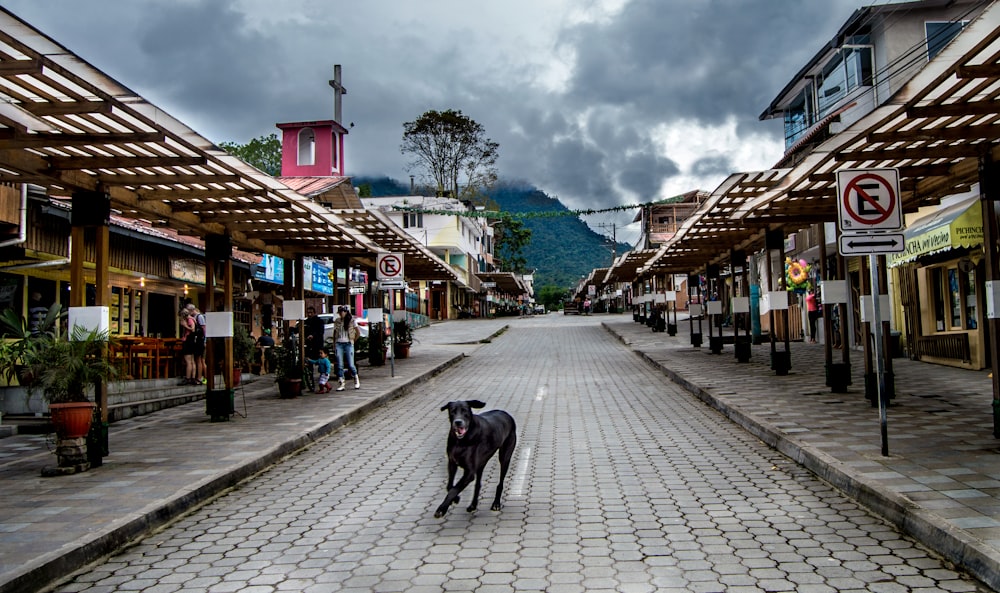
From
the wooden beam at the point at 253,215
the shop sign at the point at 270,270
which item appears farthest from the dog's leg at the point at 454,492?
the shop sign at the point at 270,270

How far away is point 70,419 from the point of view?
7367 mm

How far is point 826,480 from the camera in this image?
6.80m

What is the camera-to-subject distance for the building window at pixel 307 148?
37.3 meters

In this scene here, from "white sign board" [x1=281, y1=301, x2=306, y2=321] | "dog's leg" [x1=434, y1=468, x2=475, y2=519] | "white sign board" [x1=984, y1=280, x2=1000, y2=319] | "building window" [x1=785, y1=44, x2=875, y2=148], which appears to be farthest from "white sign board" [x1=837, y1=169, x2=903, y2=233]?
"building window" [x1=785, y1=44, x2=875, y2=148]

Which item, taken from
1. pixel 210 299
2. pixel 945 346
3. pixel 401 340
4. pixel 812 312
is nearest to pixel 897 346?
pixel 945 346

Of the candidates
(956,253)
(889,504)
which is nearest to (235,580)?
(889,504)

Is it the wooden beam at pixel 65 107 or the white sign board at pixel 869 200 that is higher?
the wooden beam at pixel 65 107

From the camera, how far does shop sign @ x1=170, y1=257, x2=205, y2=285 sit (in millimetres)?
18172

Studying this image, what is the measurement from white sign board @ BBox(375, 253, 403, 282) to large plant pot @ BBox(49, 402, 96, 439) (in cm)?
991

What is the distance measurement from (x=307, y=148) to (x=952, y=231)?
100ft

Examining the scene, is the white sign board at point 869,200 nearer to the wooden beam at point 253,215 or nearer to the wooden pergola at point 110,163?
the wooden pergola at point 110,163

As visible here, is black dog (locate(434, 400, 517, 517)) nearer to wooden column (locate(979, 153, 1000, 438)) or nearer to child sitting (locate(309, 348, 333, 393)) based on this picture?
wooden column (locate(979, 153, 1000, 438))

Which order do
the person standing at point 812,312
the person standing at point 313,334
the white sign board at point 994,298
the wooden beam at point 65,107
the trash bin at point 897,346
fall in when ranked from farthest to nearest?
the person standing at point 812,312 → the trash bin at point 897,346 → the person standing at point 313,334 → the white sign board at point 994,298 → the wooden beam at point 65,107

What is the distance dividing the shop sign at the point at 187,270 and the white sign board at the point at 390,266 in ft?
16.8
